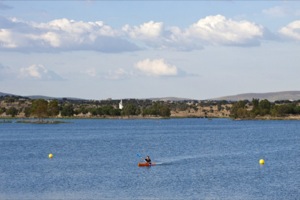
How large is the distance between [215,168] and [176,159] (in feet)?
43.7

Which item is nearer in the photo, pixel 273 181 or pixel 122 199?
pixel 122 199

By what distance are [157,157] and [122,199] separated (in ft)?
131

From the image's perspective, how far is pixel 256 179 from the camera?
6488 centimetres

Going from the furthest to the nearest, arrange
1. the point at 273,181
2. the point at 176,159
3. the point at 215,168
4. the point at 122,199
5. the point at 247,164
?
the point at 176,159 → the point at 247,164 → the point at 215,168 → the point at 273,181 → the point at 122,199

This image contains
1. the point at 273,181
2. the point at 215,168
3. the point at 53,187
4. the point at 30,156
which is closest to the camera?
the point at 53,187

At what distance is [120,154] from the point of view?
321 ft

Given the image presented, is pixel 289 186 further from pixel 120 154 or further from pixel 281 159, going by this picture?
pixel 120 154

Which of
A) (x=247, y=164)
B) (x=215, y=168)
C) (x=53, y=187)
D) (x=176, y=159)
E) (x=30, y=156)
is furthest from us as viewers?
(x=30, y=156)

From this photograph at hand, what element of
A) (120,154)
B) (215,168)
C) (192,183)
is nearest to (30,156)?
(120,154)

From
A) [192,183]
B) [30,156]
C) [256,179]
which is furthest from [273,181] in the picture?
[30,156]

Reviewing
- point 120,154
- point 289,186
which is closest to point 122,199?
point 289,186

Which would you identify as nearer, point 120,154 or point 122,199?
point 122,199

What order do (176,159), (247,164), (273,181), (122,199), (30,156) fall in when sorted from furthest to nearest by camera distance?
(30,156)
(176,159)
(247,164)
(273,181)
(122,199)

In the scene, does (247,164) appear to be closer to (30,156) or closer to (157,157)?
(157,157)
